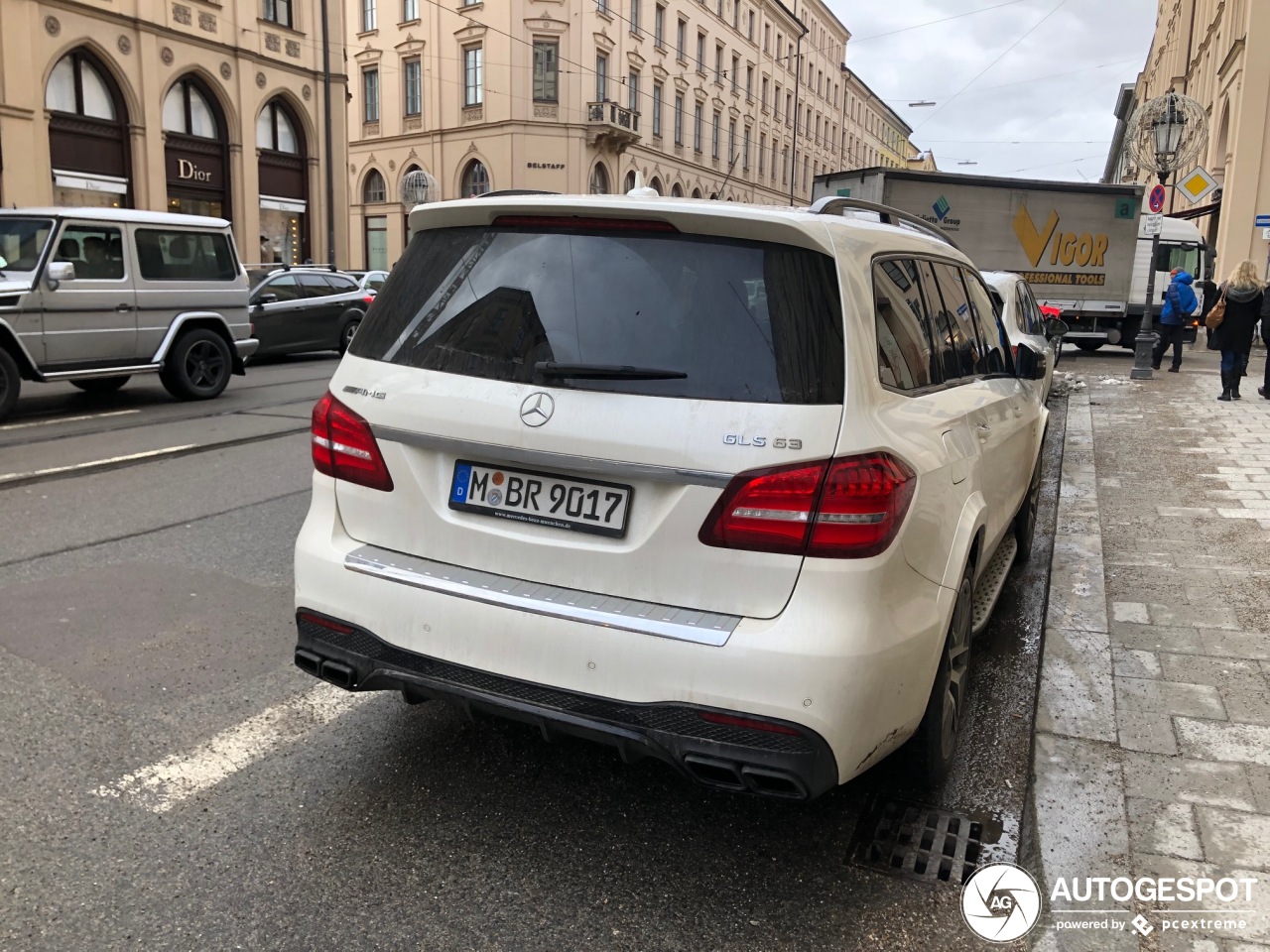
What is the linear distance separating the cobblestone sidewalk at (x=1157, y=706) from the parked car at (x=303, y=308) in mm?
12636

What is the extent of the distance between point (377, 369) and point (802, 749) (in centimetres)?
165

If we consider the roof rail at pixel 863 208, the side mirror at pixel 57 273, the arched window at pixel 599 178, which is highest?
the arched window at pixel 599 178

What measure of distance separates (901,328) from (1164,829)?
1.68m

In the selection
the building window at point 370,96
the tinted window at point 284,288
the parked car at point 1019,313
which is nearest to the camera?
the parked car at point 1019,313

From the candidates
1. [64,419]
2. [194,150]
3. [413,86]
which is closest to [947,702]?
[64,419]

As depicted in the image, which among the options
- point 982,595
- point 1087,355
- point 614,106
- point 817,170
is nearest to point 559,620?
point 982,595

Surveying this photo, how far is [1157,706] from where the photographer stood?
3900 millimetres

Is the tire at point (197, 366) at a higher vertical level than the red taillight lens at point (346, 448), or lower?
lower

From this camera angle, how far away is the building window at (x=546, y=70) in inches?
1705

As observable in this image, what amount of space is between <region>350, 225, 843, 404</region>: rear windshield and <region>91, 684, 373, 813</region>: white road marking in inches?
56.5

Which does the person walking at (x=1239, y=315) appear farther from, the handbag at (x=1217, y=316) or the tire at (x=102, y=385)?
the tire at (x=102, y=385)

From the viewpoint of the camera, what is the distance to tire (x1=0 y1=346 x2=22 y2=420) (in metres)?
9.90

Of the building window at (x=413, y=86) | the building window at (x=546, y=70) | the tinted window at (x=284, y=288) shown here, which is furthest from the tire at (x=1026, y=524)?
the building window at (x=413, y=86)

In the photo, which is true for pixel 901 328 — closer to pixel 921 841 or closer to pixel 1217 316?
pixel 921 841
